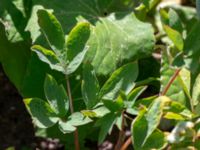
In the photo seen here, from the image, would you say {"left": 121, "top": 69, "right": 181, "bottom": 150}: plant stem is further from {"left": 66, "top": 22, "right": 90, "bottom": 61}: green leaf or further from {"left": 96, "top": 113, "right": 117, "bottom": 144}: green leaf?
{"left": 66, "top": 22, "right": 90, "bottom": 61}: green leaf

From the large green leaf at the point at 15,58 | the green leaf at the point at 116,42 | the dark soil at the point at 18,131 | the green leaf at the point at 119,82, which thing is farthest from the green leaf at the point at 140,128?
the dark soil at the point at 18,131

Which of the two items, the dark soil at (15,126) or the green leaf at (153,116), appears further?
the dark soil at (15,126)

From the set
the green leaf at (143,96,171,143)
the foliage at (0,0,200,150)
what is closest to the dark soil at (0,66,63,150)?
the foliage at (0,0,200,150)

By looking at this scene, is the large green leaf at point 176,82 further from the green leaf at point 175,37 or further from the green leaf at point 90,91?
the green leaf at point 90,91

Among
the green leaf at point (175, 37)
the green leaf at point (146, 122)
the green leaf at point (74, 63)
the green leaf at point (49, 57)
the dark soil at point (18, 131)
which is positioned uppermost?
the green leaf at point (49, 57)

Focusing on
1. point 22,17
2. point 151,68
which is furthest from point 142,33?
point 22,17

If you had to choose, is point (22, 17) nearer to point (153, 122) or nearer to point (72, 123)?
point (72, 123)

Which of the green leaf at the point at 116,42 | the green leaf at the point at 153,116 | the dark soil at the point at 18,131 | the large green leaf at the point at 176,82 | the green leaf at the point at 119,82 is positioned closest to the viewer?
the green leaf at the point at 153,116

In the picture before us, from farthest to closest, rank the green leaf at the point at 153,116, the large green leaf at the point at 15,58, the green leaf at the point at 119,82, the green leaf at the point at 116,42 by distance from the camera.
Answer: the large green leaf at the point at 15,58
the green leaf at the point at 116,42
the green leaf at the point at 119,82
the green leaf at the point at 153,116

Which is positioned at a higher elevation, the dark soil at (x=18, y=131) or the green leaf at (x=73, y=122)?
the green leaf at (x=73, y=122)
